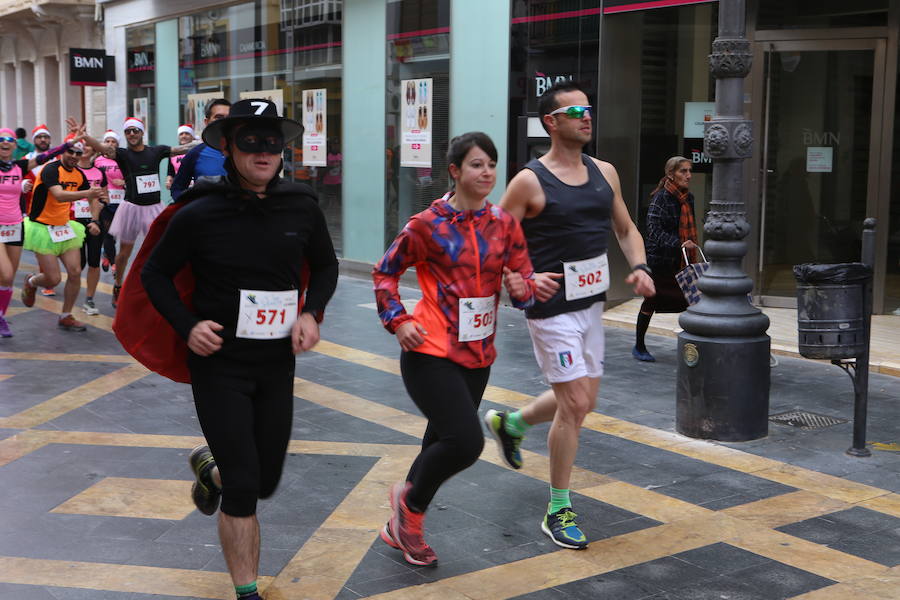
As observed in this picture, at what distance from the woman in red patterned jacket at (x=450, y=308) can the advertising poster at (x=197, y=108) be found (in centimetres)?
1596

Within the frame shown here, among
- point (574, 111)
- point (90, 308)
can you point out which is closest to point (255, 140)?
point (574, 111)

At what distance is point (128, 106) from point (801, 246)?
15.5m

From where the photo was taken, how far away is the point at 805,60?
1157 cm

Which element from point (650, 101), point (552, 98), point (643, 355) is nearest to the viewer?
point (552, 98)

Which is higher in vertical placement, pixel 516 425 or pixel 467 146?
pixel 467 146

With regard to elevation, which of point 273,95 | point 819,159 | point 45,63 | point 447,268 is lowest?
point 447,268

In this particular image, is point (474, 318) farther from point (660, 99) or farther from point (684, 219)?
point (660, 99)

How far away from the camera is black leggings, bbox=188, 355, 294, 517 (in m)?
3.89

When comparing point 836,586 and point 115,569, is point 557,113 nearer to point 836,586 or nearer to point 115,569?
point 836,586

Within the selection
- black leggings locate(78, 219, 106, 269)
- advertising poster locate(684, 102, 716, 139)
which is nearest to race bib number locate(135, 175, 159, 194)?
black leggings locate(78, 219, 106, 269)

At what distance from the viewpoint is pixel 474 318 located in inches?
175

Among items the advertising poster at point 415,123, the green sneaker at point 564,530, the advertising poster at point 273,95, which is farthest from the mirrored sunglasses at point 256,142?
the advertising poster at point 273,95

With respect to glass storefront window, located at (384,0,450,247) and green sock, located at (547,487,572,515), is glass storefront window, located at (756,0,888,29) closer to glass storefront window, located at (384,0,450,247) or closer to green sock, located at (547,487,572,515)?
glass storefront window, located at (384,0,450,247)

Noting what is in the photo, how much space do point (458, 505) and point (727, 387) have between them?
1.97m
